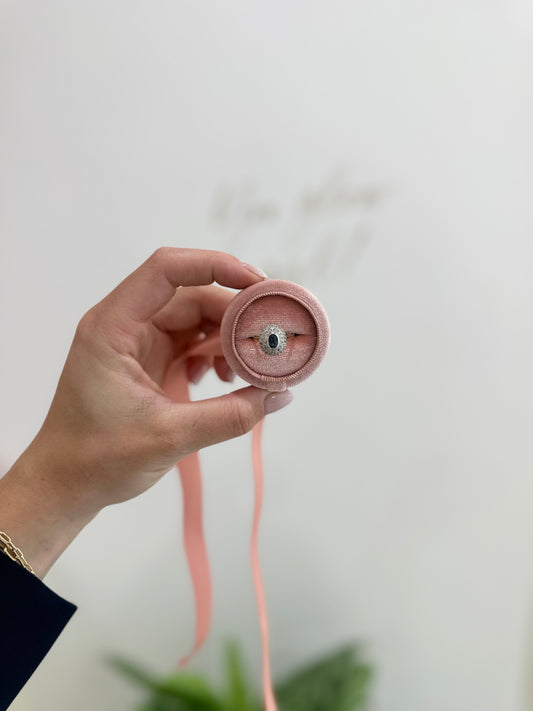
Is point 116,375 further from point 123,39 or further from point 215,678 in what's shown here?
point 215,678

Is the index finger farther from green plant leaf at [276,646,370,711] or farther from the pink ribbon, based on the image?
green plant leaf at [276,646,370,711]

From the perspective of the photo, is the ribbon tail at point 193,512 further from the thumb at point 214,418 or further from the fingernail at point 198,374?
the thumb at point 214,418

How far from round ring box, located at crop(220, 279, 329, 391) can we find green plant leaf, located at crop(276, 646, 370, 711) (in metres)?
0.90

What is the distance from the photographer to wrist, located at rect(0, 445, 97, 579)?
725 millimetres

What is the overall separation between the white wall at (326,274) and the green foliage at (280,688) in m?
0.05

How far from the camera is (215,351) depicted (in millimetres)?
867

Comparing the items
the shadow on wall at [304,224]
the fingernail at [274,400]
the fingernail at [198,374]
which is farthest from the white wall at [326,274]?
the fingernail at [274,400]

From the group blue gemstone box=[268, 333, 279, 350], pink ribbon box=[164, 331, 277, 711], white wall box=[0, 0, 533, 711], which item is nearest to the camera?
blue gemstone box=[268, 333, 279, 350]

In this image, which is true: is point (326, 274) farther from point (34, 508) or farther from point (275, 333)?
point (34, 508)

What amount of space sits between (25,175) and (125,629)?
3.41 ft

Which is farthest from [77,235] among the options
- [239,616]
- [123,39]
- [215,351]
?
[239,616]

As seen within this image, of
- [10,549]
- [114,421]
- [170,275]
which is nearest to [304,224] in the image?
[170,275]

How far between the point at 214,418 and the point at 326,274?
581 mm

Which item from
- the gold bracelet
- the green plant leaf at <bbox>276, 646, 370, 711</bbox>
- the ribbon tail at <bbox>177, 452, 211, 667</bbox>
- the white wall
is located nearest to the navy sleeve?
the gold bracelet
